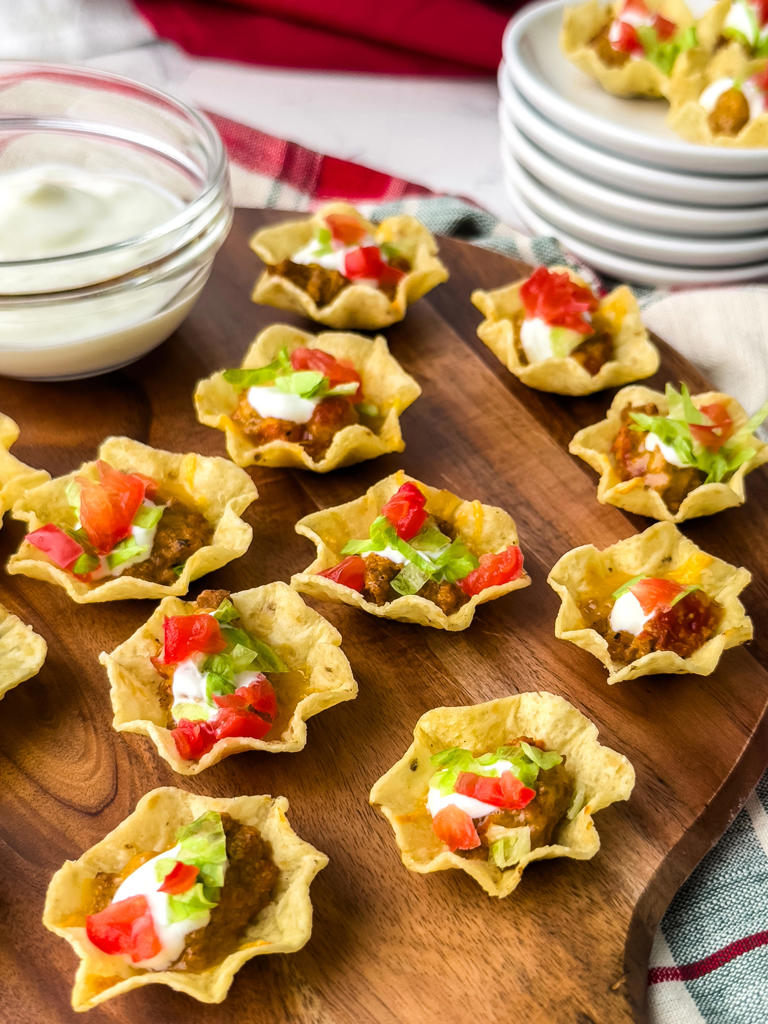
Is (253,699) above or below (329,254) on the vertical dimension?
below

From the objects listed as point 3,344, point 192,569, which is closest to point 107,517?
point 192,569

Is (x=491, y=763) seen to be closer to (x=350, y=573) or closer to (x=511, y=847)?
(x=511, y=847)

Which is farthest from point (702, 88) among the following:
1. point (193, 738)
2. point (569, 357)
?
point (193, 738)

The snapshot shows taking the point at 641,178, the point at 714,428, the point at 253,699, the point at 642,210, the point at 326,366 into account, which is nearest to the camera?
the point at 253,699

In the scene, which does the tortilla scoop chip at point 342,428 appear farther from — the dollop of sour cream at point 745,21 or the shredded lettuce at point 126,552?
the dollop of sour cream at point 745,21

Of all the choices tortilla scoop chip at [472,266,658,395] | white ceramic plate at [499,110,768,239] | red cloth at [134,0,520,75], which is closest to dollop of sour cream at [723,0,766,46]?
white ceramic plate at [499,110,768,239]

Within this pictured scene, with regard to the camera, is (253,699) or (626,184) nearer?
(253,699)

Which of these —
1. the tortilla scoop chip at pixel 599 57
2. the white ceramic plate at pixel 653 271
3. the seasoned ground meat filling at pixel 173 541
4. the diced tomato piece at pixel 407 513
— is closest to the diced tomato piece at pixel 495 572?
the diced tomato piece at pixel 407 513
